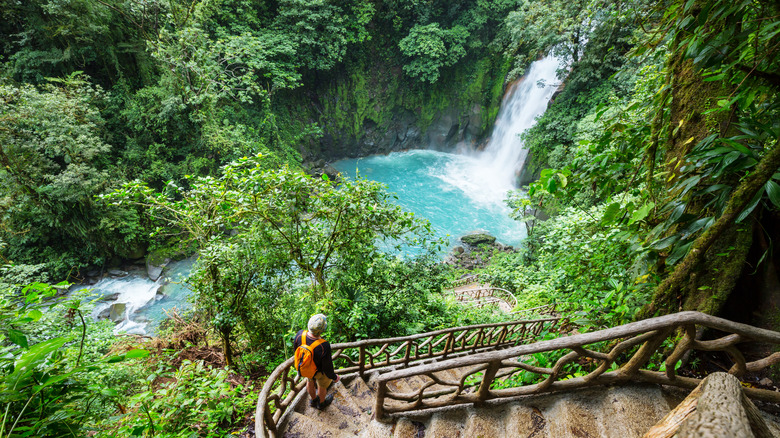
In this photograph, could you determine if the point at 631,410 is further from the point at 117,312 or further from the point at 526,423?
the point at 117,312

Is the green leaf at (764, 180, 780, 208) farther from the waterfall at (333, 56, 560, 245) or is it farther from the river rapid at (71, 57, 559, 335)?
the waterfall at (333, 56, 560, 245)

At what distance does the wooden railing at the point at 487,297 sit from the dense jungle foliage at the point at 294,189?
60cm

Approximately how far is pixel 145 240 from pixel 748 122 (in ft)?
48.1

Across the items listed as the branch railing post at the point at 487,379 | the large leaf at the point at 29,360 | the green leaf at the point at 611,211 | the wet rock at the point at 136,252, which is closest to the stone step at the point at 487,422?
the branch railing post at the point at 487,379

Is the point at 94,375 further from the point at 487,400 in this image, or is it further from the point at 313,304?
the point at 487,400

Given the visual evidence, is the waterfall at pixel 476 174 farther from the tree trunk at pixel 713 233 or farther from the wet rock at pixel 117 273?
the tree trunk at pixel 713 233

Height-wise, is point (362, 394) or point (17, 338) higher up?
point (17, 338)

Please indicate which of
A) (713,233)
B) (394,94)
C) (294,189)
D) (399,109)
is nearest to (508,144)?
(399,109)

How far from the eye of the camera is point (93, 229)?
10.2 metres

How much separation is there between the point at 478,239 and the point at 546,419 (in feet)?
41.5

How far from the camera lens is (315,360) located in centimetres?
298

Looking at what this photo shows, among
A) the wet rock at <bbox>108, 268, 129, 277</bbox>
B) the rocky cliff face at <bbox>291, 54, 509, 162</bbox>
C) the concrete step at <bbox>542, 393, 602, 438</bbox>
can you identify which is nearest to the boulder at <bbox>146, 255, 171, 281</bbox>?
the wet rock at <bbox>108, 268, 129, 277</bbox>

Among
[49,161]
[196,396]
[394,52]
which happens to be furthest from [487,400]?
[394,52]

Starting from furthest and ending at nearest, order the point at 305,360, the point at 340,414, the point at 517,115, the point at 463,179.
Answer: the point at 463,179 → the point at 517,115 → the point at 340,414 → the point at 305,360
